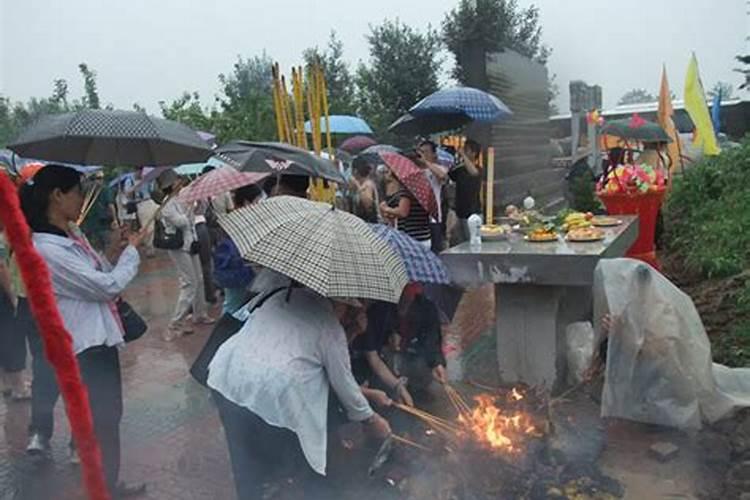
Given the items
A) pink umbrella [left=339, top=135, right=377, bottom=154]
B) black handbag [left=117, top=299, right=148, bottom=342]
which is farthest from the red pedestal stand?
pink umbrella [left=339, top=135, right=377, bottom=154]

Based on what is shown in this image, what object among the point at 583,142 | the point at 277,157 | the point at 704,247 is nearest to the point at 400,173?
the point at 277,157

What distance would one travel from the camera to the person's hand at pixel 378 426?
9.51ft

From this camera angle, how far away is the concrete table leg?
500cm

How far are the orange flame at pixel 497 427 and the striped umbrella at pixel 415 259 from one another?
78cm

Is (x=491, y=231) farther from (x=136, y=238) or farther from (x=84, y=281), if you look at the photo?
(x=84, y=281)

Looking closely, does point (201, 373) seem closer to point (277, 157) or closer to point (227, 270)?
point (227, 270)

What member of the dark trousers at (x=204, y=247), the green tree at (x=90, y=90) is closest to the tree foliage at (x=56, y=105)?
the green tree at (x=90, y=90)

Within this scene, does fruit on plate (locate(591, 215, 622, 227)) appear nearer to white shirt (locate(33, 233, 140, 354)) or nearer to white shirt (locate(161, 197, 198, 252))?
→ white shirt (locate(33, 233, 140, 354))

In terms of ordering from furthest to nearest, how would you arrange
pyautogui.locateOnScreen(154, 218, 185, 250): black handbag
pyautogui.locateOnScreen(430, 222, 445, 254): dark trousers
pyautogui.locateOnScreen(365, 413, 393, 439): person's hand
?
pyautogui.locateOnScreen(154, 218, 185, 250): black handbag
pyautogui.locateOnScreen(430, 222, 445, 254): dark trousers
pyautogui.locateOnScreen(365, 413, 393, 439): person's hand

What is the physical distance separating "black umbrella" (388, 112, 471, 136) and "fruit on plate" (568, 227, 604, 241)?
3.34 m

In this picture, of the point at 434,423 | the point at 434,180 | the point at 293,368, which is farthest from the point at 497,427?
the point at 434,180

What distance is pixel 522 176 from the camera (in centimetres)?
1195

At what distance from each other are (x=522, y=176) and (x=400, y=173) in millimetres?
6778

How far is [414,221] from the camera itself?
6.07 metres
